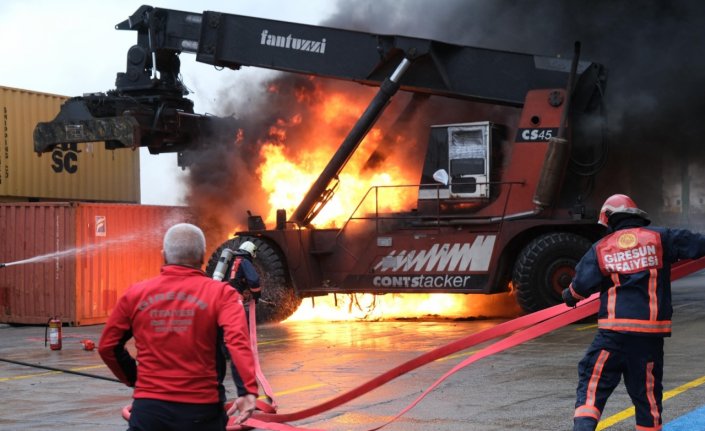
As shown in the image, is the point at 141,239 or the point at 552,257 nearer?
the point at 552,257

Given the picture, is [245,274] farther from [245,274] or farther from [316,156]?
[316,156]

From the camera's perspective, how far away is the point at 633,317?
641 cm

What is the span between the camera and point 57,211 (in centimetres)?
2014

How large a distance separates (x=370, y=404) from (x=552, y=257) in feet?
23.7

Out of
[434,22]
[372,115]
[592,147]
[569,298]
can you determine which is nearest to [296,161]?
[372,115]

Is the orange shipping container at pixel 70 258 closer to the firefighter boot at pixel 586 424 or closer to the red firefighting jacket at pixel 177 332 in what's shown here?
the firefighter boot at pixel 586 424

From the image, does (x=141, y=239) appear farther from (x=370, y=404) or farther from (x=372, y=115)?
(x=370, y=404)

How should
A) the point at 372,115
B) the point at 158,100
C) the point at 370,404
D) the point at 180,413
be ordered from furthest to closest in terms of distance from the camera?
1. the point at 158,100
2. the point at 372,115
3. the point at 370,404
4. the point at 180,413

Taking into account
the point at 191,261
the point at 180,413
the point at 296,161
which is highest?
the point at 296,161

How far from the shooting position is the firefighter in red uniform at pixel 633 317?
639cm

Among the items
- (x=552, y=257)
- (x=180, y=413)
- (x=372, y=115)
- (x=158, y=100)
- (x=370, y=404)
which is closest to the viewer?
(x=180, y=413)

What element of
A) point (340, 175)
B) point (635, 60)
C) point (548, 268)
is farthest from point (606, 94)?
point (340, 175)

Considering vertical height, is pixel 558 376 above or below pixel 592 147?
below

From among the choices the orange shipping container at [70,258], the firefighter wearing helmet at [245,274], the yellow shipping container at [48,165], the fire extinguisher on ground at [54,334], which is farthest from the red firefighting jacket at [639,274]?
the yellow shipping container at [48,165]
